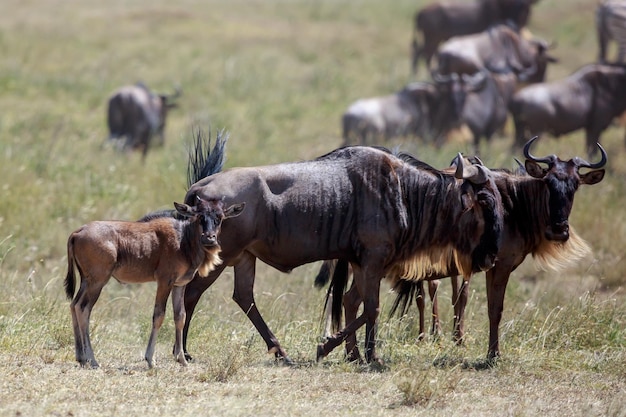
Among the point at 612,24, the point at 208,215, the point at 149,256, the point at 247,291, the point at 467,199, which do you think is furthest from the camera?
the point at 612,24

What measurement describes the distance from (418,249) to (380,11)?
26.5 metres

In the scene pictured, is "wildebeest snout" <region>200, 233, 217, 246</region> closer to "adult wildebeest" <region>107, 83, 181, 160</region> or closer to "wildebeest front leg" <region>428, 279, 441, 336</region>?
"wildebeest front leg" <region>428, 279, 441, 336</region>

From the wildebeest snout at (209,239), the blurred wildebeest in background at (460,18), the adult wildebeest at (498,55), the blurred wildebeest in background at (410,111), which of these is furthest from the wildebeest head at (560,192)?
the blurred wildebeest in background at (460,18)

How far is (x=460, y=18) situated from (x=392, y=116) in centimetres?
958

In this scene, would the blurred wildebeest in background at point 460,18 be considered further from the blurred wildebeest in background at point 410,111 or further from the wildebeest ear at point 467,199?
the wildebeest ear at point 467,199

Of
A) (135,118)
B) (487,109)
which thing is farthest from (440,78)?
(135,118)

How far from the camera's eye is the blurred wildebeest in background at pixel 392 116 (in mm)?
18453

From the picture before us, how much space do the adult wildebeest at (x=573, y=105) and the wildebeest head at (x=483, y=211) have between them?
10.5 m

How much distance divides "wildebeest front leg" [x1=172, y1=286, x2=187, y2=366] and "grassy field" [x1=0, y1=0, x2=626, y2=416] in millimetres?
96

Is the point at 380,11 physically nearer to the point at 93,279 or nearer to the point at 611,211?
the point at 611,211

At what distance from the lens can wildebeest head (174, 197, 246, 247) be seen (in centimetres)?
716

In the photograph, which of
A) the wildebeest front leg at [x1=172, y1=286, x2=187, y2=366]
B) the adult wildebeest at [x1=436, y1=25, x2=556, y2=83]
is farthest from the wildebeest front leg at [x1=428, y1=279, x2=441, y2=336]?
the adult wildebeest at [x1=436, y1=25, x2=556, y2=83]

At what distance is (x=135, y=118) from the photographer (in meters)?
18.6

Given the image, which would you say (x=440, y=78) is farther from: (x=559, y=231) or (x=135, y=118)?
(x=559, y=231)
